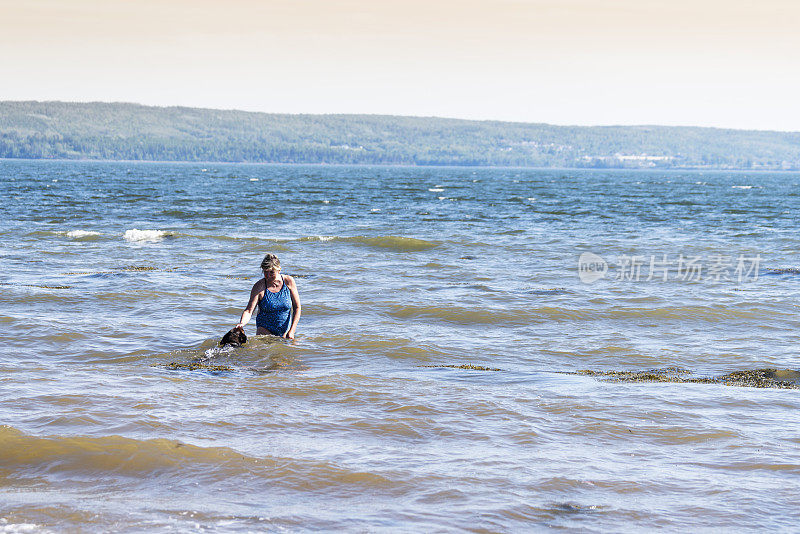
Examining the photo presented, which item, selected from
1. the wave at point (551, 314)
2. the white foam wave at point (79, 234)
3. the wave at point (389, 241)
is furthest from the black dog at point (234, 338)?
the white foam wave at point (79, 234)

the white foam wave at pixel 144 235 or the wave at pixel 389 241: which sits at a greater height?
the wave at pixel 389 241

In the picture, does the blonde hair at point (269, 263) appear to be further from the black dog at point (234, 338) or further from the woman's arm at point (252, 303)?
the black dog at point (234, 338)

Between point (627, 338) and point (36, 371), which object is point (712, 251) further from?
point (36, 371)

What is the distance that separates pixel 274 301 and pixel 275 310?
0.15m

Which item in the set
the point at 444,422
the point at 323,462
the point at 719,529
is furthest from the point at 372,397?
the point at 719,529

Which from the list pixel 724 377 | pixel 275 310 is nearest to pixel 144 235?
pixel 275 310

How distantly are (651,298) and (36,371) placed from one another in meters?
11.2

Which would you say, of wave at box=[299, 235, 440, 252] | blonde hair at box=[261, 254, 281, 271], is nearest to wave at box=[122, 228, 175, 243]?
wave at box=[299, 235, 440, 252]

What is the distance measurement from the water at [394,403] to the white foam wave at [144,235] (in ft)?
19.7

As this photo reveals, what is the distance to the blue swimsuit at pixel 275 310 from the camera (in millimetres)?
10766

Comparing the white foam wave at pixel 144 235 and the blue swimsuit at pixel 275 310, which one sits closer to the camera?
the blue swimsuit at pixel 275 310

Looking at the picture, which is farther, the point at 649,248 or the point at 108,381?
the point at 649,248

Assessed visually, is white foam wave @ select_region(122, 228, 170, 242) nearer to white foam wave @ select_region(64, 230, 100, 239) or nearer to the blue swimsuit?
white foam wave @ select_region(64, 230, 100, 239)

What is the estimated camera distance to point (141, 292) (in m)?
15.4
